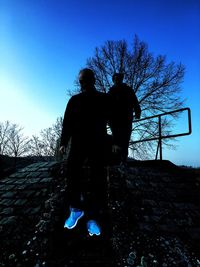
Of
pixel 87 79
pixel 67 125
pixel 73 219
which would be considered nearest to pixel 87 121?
pixel 67 125

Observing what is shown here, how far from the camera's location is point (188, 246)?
223 centimetres

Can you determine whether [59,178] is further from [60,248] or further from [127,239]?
[127,239]

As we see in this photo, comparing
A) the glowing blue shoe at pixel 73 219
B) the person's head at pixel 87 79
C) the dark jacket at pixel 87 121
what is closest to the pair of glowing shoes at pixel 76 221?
the glowing blue shoe at pixel 73 219

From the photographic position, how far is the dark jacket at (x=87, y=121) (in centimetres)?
268

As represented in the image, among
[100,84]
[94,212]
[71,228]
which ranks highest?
[100,84]

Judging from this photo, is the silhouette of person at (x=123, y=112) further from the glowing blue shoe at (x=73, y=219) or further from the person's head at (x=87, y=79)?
the glowing blue shoe at (x=73, y=219)

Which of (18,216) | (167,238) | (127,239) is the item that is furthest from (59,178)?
(167,238)

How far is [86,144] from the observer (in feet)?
8.81

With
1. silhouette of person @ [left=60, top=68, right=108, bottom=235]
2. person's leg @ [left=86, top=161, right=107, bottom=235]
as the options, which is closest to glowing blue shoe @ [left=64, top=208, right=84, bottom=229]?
silhouette of person @ [left=60, top=68, right=108, bottom=235]

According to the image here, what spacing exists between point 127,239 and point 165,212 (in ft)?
2.50

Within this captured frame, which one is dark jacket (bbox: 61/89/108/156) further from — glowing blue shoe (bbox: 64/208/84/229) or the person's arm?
glowing blue shoe (bbox: 64/208/84/229)

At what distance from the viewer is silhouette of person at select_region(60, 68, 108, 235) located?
2551 millimetres

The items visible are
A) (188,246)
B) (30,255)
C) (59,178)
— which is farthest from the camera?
(59,178)

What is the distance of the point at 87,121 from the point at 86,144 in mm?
312
